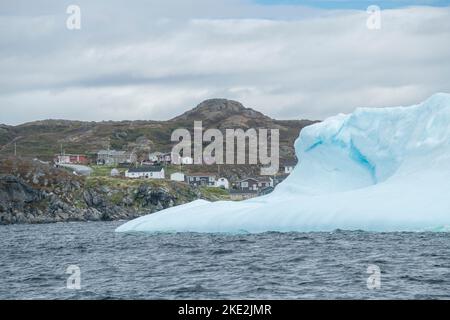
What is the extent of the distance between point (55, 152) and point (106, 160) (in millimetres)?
16870

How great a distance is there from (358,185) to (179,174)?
88.8 meters

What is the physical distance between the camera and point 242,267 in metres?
28.7

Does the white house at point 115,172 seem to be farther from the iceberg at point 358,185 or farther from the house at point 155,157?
the iceberg at point 358,185

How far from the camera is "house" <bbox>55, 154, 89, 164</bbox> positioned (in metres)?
148

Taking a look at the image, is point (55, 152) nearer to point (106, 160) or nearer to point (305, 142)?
point (106, 160)

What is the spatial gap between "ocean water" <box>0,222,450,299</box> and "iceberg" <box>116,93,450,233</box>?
0.85 m

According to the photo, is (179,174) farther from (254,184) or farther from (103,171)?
(103,171)

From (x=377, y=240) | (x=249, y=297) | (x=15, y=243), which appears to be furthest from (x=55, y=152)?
(x=249, y=297)

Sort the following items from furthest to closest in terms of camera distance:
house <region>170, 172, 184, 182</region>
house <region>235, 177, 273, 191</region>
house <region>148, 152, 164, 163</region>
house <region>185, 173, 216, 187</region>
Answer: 1. house <region>148, 152, 164, 163</region>
2. house <region>185, 173, 216, 187</region>
3. house <region>235, 177, 273, 191</region>
4. house <region>170, 172, 184, 182</region>

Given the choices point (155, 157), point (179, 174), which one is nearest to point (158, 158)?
point (155, 157)

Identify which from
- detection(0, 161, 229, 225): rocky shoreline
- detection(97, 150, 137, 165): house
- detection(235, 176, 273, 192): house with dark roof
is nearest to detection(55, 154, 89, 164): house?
detection(97, 150, 137, 165): house

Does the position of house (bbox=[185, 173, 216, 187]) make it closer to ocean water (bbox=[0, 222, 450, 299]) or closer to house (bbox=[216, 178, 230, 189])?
house (bbox=[216, 178, 230, 189])

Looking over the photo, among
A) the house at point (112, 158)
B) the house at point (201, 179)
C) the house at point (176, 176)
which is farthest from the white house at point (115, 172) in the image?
the house at point (112, 158)
